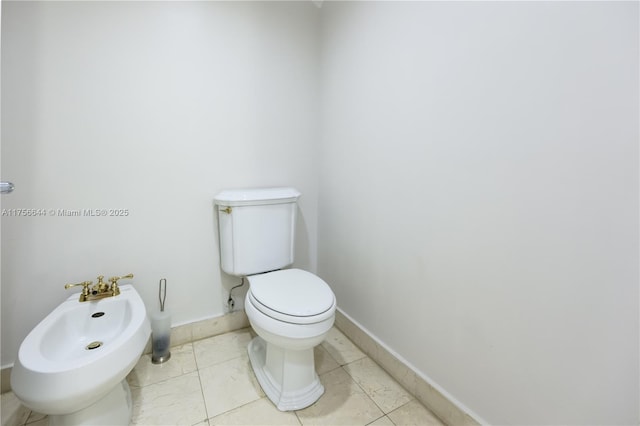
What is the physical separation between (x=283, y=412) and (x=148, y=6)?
6.04 ft

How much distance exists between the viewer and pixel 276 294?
1.11 meters

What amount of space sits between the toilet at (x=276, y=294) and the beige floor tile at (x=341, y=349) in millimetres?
225

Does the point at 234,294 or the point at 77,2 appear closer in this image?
the point at 77,2

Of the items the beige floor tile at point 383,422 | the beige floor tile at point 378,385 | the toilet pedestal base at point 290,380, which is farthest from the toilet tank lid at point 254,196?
the beige floor tile at point 383,422

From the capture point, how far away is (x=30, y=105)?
1075mm

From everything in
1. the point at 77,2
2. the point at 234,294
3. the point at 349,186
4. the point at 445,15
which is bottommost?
the point at 234,294

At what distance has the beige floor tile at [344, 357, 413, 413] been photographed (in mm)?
1142

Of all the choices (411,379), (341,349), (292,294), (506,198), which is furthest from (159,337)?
(506,198)

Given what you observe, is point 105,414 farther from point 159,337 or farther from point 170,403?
point 159,337

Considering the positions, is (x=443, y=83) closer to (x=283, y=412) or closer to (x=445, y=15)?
(x=445, y=15)

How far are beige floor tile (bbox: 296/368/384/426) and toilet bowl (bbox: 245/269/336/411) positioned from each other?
0.12 ft

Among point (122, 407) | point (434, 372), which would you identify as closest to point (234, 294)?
point (122, 407)

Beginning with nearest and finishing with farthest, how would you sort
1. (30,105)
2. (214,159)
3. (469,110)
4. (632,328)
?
1. (632,328)
2. (469,110)
3. (30,105)
4. (214,159)

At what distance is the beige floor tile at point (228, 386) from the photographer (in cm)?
111
